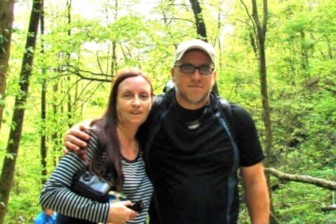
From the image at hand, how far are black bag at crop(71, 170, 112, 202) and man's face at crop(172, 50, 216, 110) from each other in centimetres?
72

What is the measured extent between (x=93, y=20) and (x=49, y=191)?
989 centimetres

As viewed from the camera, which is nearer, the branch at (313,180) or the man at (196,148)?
the man at (196,148)

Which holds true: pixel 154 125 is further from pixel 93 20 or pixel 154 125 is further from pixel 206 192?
pixel 93 20

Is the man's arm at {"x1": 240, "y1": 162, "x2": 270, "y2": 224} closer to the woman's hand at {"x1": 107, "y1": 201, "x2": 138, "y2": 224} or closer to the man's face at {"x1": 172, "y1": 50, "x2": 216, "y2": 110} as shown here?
the man's face at {"x1": 172, "y1": 50, "x2": 216, "y2": 110}

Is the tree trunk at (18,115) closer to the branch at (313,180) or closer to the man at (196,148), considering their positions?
the branch at (313,180)

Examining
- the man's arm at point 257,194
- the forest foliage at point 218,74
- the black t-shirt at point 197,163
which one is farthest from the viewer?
the forest foliage at point 218,74

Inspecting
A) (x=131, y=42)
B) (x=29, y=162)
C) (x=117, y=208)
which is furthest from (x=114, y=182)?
(x=29, y=162)

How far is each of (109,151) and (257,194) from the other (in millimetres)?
970

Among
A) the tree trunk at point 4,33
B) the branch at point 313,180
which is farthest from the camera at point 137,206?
the branch at point 313,180

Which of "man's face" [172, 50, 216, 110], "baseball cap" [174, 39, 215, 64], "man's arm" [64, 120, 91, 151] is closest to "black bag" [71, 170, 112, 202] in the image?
"man's arm" [64, 120, 91, 151]

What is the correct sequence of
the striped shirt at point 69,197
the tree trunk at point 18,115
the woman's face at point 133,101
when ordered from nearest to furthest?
the striped shirt at point 69,197
the woman's face at point 133,101
the tree trunk at point 18,115

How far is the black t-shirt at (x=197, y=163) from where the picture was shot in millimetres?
2422

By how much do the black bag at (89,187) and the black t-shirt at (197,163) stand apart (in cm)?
41

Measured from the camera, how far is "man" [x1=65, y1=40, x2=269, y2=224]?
2426mm
